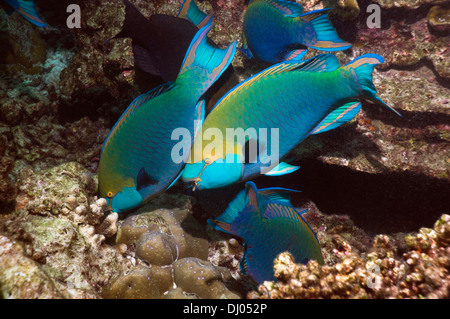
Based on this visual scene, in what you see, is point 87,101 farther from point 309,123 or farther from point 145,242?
point 309,123

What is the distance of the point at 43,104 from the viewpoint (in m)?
3.21

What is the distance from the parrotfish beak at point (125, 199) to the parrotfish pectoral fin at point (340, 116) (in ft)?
5.29

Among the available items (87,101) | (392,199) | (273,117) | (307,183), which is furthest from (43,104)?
(392,199)

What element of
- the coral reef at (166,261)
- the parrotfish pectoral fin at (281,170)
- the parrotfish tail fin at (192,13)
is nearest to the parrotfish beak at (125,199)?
the coral reef at (166,261)

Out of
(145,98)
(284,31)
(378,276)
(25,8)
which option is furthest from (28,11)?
(378,276)

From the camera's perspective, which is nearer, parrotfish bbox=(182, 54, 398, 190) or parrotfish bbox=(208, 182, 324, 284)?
parrotfish bbox=(182, 54, 398, 190)

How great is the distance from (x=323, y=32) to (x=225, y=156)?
150 centimetres

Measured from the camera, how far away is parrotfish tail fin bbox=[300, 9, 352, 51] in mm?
2264

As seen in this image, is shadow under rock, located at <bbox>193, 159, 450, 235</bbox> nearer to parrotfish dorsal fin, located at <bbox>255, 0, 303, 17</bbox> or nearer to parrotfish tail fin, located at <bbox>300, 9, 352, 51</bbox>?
parrotfish tail fin, located at <bbox>300, 9, 352, 51</bbox>

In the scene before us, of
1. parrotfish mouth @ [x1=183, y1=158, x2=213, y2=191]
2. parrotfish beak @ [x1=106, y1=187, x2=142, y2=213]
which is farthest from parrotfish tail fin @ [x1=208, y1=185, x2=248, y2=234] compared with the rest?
parrotfish beak @ [x1=106, y1=187, x2=142, y2=213]

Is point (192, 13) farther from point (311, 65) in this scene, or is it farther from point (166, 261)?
point (166, 261)

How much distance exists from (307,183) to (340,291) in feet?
4.85

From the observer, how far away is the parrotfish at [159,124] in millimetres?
2004

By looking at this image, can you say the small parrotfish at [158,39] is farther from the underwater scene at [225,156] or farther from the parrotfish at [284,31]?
the parrotfish at [284,31]
